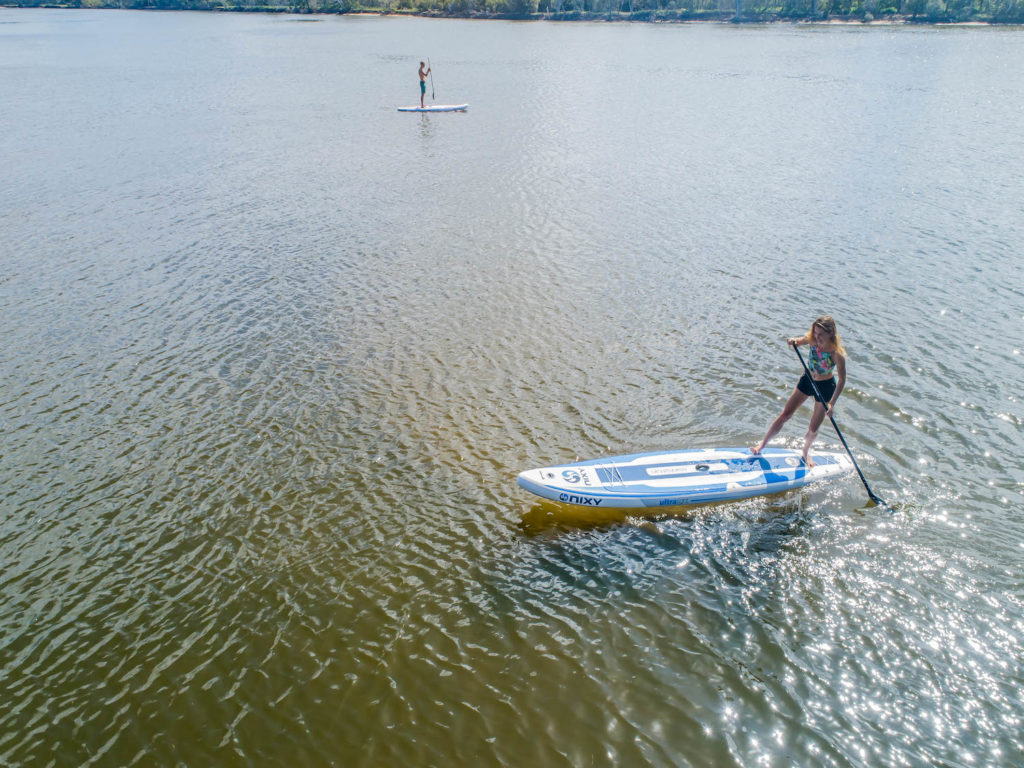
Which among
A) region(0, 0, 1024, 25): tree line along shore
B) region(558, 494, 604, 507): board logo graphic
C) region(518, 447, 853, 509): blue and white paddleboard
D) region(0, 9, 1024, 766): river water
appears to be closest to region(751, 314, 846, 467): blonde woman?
region(518, 447, 853, 509): blue and white paddleboard

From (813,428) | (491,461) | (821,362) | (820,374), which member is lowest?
(491,461)

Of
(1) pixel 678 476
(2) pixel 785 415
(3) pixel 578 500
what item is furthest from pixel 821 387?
(3) pixel 578 500

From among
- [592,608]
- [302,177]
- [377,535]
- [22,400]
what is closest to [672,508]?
[592,608]

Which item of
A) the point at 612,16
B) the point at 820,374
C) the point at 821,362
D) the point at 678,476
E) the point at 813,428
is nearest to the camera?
the point at 821,362

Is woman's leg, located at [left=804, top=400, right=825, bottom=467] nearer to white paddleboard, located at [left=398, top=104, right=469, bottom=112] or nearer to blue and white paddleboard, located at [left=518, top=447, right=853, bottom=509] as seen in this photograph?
blue and white paddleboard, located at [left=518, top=447, right=853, bottom=509]

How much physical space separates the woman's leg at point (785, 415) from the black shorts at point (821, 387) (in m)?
0.13

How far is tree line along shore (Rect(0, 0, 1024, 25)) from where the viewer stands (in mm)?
113062

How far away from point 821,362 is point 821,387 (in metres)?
0.57

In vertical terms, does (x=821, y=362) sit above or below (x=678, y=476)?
above

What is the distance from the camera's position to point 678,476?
1331 centimetres

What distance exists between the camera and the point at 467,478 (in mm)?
14062

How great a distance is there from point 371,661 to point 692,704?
4.68 meters

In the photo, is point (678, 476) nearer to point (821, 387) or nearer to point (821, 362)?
point (821, 387)

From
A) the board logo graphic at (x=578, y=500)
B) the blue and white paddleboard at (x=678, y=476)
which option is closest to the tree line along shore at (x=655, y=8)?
the blue and white paddleboard at (x=678, y=476)
